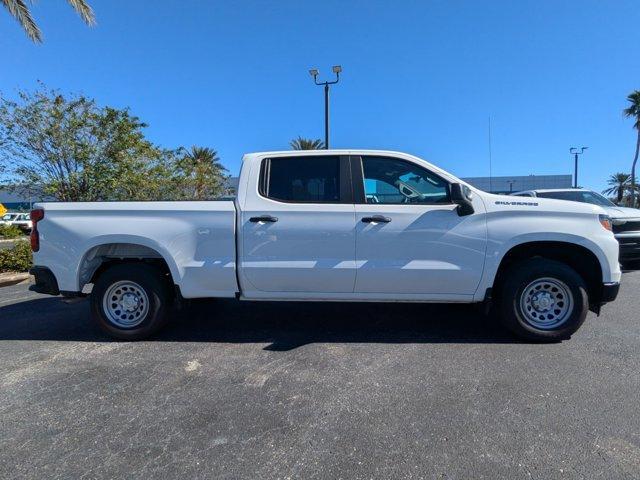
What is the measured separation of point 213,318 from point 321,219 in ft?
7.09

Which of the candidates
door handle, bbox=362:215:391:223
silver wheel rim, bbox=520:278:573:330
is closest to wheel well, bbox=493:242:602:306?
silver wheel rim, bbox=520:278:573:330

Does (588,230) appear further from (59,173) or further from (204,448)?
(59,173)

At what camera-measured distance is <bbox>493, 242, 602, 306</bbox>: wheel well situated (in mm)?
4277

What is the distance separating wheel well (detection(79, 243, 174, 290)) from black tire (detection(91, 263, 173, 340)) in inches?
4.3

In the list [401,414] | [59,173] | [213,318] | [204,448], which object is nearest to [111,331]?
[213,318]

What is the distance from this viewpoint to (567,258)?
4434 millimetres

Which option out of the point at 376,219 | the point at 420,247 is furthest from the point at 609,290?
the point at 376,219

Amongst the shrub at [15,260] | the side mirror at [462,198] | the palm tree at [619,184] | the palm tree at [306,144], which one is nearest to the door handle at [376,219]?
the side mirror at [462,198]

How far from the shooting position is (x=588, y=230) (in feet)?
13.7

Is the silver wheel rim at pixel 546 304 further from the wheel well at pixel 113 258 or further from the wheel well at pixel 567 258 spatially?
the wheel well at pixel 113 258

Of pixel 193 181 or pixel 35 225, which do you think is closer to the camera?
pixel 35 225

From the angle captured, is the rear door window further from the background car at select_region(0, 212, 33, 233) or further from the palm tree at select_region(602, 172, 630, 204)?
the palm tree at select_region(602, 172, 630, 204)

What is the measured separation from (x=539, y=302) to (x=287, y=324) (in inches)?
109

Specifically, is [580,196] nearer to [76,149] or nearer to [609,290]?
[609,290]
